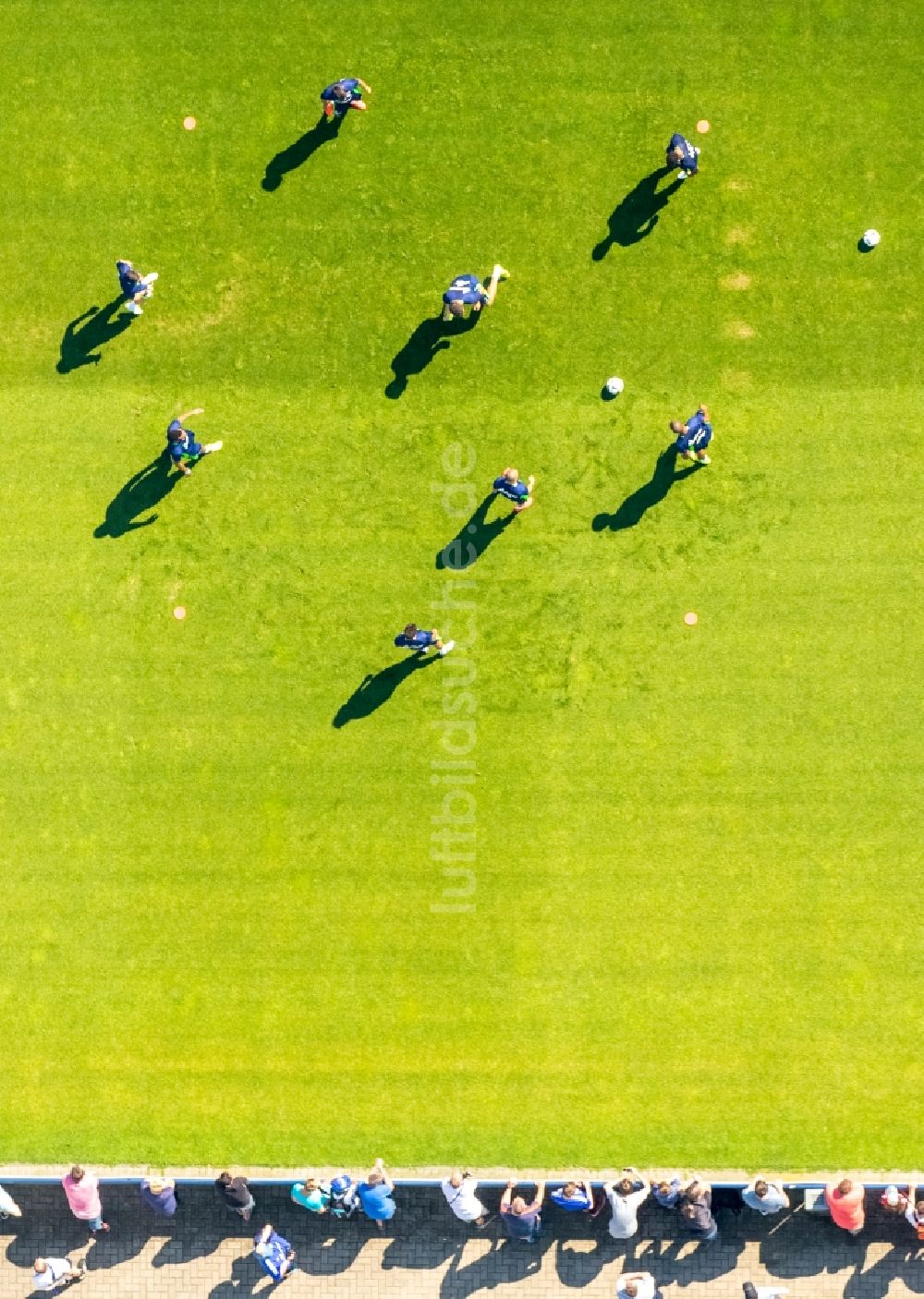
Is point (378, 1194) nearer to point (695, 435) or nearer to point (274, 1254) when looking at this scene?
point (274, 1254)

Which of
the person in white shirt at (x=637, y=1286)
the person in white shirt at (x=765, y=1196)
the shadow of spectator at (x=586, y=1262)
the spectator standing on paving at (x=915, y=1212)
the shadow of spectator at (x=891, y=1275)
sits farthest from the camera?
the shadow of spectator at (x=586, y=1262)

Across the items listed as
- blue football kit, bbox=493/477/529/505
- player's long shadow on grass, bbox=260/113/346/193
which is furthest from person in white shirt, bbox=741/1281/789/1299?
player's long shadow on grass, bbox=260/113/346/193

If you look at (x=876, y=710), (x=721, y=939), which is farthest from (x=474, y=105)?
(x=721, y=939)

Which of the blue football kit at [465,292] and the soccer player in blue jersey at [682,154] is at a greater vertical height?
the soccer player in blue jersey at [682,154]

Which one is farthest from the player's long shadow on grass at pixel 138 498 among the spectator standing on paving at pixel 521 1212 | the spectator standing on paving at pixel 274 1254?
the spectator standing on paving at pixel 521 1212

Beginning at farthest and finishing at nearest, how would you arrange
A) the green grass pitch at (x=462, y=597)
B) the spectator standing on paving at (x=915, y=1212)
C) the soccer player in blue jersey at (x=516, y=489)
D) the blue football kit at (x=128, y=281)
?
the green grass pitch at (x=462, y=597)
the blue football kit at (x=128, y=281)
the soccer player in blue jersey at (x=516, y=489)
the spectator standing on paving at (x=915, y=1212)

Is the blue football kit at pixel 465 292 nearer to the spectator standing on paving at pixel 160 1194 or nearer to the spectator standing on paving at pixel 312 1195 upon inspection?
the spectator standing on paving at pixel 312 1195

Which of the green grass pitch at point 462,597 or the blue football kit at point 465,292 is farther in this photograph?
the green grass pitch at point 462,597

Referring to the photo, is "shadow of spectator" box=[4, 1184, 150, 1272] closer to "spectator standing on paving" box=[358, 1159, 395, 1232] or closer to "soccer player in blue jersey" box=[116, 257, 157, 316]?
"spectator standing on paving" box=[358, 1159, 395, 1232]
